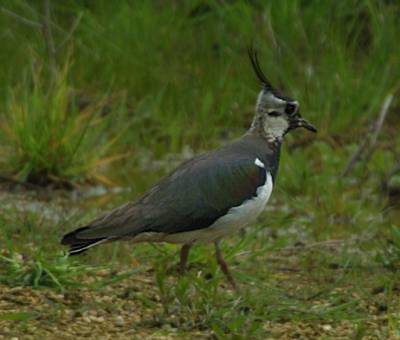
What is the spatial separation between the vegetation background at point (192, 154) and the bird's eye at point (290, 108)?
1.94 feet

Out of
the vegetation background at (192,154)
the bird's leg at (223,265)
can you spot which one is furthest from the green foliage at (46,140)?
the bird's leg at (223,265)

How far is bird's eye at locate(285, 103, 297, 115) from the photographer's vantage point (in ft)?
19.5

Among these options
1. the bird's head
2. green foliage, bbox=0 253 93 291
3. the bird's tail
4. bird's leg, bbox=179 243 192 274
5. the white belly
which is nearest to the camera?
the bird's tail

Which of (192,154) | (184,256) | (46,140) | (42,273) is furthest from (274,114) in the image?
(192,154)

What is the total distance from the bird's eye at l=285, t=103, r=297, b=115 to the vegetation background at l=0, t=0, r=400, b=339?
0.59m

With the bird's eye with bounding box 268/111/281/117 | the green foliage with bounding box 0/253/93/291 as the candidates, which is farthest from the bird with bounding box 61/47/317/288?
the bird's eye with bounding box 268/111/281/117

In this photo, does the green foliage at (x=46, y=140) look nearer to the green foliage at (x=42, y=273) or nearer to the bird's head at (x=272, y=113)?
the bird's head at (x=272, y=113)

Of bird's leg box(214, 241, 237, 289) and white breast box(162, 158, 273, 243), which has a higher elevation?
white breast box(162, 158, 273, 243)

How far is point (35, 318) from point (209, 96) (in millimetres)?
3683

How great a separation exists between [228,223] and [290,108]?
0.91 m

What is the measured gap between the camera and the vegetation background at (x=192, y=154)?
5.04 meters

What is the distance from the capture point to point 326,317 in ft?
16.6

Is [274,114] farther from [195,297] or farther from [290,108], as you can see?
[195,297]

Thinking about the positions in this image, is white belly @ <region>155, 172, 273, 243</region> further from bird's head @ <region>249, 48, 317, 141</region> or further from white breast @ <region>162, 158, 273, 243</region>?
bird's head @ <region>249, 48, 317, 141</region>
